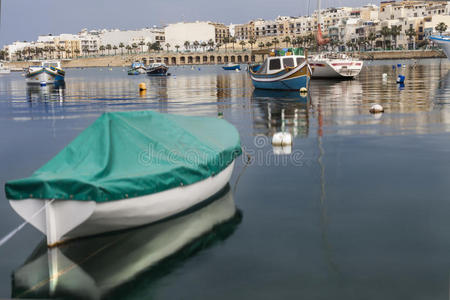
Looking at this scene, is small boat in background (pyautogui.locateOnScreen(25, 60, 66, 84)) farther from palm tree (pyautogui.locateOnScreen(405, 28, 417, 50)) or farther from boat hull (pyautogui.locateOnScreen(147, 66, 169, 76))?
palm tree (pyautogui.locateOnScreen(405, 28, 417, 50))

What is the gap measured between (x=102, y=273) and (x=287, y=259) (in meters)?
2.76

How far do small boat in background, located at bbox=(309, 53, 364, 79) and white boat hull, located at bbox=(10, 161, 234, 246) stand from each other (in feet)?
160

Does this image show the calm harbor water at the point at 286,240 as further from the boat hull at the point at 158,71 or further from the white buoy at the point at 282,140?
the boat hull at the point at 158,71

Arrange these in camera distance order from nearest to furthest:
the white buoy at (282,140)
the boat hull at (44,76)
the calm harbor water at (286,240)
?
1. the calm harbor water at (286,240)
2. the white buoy at (282,140)
3. the boat hull at (44,76)

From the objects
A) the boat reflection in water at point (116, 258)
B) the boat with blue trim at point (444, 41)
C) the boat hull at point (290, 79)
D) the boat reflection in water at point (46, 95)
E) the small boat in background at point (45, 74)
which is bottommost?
the boat reflection in water at point (116, 258)

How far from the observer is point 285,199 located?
11211 millimetres

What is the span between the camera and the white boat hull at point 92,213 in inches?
321

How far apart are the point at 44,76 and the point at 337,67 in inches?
1540

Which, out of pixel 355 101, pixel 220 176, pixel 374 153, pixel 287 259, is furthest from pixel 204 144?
pixel 355 101

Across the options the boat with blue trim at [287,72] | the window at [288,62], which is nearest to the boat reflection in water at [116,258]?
the boat with blue trim at [287,72]

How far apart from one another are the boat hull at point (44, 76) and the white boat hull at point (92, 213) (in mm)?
66092

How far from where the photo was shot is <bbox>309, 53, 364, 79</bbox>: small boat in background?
56.1 metres

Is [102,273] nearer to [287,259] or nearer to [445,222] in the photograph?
[287,259]

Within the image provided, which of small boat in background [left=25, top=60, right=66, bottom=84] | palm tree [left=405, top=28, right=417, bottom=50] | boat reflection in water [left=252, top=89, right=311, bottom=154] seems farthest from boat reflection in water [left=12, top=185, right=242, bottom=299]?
palm tree [left=405, top=28, right=417, bottom=50]
